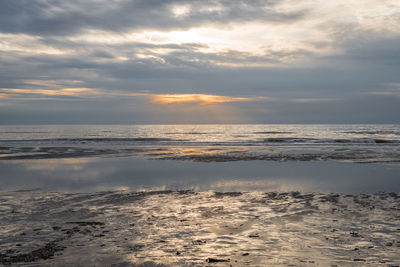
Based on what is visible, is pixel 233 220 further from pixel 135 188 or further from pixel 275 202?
pixel 135 188

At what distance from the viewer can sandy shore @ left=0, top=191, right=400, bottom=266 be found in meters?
5.84

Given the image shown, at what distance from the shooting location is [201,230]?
24.6ft

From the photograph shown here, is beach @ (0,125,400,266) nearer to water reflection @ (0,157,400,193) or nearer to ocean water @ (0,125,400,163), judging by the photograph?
water reflection @ (0,157,400,193)

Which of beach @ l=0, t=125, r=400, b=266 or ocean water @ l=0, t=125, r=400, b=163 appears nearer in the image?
beach @ l=0, t=125, r=400, b=266

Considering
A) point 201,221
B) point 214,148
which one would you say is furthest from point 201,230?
point 214,148

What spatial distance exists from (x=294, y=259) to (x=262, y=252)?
631 mm

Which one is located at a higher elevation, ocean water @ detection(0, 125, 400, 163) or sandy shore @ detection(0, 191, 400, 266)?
sandy shore @ detection(0, 191, 400, 266)

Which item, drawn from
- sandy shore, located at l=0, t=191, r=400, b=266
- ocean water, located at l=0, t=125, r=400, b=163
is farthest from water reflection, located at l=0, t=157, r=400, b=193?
ocean water, located at l=0, t=125, r=400, b=163

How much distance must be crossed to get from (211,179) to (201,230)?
7.98 metres

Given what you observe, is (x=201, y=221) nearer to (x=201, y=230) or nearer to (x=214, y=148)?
(x=201, y=230)

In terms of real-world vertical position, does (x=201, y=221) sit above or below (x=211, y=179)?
above

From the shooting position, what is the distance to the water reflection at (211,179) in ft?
43.7

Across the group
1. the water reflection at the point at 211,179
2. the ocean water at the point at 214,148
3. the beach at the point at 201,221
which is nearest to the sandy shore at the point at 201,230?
the beach at the point at 201,221

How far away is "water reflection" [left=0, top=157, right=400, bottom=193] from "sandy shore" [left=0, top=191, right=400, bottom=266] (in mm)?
1777
